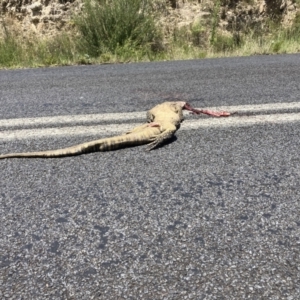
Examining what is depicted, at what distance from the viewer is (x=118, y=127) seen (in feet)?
8.80

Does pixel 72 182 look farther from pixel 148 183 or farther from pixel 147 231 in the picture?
pixel 147 231

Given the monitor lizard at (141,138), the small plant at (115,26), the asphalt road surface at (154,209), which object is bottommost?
the asphalt road surface at (154,209)

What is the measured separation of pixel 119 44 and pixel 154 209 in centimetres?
727

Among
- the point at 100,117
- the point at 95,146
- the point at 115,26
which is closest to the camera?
the point at 95,146

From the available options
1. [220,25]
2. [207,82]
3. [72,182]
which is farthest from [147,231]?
[220,25]

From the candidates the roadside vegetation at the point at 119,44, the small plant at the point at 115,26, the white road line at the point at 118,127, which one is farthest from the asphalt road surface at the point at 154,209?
the small plant at the point at 115,26

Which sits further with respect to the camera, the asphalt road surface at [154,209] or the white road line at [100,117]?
the white road line at [100,117]

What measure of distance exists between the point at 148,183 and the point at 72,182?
0.34 m

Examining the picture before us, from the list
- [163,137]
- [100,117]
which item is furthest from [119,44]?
[163,137]

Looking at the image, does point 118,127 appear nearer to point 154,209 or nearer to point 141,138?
point 141,138

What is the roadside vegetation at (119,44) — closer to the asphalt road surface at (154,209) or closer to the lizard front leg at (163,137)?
the asphalt road surface at (154,209)

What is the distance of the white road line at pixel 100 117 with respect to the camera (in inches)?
112

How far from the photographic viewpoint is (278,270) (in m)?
1.27

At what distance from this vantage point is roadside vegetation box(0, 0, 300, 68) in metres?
7.62
